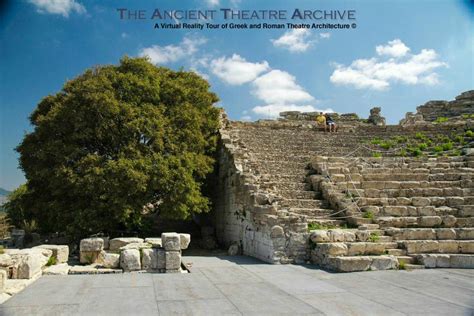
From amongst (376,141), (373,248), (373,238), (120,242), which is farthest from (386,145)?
(120,242)

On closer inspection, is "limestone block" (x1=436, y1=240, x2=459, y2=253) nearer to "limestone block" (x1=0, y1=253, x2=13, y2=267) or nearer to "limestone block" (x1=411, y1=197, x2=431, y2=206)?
"limestone block" (x1=411, y1=197, x2=431, y2=206)

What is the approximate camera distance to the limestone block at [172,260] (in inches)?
388

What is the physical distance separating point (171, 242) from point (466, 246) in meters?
7.84

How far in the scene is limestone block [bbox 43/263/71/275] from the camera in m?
9.26

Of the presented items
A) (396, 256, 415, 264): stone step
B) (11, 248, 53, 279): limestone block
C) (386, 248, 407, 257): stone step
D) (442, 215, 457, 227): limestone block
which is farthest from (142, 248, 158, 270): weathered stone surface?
(442, 215, 457, 227): limestone block

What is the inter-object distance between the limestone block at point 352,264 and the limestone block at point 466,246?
2954 mm

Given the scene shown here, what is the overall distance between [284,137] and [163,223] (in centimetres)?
712

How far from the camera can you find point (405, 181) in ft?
46.2

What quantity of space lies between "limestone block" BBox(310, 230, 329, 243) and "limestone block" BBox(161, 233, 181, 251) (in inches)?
140

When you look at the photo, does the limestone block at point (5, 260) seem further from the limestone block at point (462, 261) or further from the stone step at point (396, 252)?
the limestone block at point (462, 261)

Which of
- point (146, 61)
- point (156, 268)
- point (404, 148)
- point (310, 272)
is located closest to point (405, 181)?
point (404, 148)

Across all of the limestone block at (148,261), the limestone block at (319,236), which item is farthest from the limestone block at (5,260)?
the limestone block at (319,236)

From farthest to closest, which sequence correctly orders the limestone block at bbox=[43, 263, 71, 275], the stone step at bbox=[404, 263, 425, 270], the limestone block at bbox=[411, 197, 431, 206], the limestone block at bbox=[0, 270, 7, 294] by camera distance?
1. the limestone block at bbox=[411, 197, 431, 206]
2. the stone step at bbox=[404, 263, 425, 270]
3. the limestone block at bbox=[43, 263, 71, 275]
4. the limestone block at bbox=[0, 270, 7, 294]

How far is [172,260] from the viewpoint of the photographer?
9.90 metres
